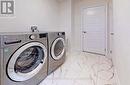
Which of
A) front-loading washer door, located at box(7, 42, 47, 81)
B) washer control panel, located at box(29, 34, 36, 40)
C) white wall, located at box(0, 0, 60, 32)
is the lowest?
front-loading washer door, located at box(7, 42, 47, 81)

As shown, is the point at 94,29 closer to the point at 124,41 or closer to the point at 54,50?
the point at 54,50

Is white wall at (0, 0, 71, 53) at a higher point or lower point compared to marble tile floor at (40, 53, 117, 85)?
higher

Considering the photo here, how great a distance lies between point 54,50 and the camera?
9.30 feet

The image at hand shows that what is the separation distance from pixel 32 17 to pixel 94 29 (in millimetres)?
2168

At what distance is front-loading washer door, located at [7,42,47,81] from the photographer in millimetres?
1626

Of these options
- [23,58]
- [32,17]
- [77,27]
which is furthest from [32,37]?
[77,27]

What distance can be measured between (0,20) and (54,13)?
82.1 inches

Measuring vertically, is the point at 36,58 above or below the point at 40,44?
below

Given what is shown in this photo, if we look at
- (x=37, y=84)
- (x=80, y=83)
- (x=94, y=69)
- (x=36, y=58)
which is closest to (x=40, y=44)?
(x=36, y=58)

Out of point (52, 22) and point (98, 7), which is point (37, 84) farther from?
point (98, 7)

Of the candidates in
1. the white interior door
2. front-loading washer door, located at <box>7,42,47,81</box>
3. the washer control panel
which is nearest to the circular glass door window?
front-loading washer door, located at <box>7,42,47,81</box>

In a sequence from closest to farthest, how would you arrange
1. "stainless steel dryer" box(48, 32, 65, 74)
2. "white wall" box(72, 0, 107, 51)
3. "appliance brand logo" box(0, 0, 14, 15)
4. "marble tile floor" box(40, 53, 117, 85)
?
1. "marble tile floor" box(40, 53, 117, 85)
2. "stainless steel dryer" box(48, 32, 65, 74)
3. "appliance brand logo" box(0, 0, 14, 15)
4. "white wall" box(72, 0, 107, 51)

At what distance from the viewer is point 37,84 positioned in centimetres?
216

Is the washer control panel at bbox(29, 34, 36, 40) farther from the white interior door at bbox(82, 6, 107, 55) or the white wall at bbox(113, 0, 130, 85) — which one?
the white interior door at bbox(82, 6, 107, 55)
